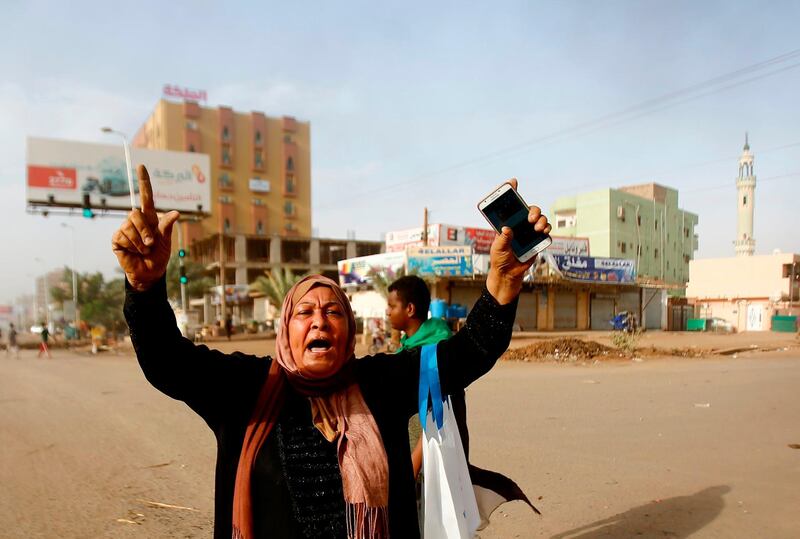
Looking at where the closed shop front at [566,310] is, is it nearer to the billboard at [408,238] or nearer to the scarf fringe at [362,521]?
the billboard at [408,238]

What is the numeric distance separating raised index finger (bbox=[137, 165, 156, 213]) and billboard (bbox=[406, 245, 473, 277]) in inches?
1083

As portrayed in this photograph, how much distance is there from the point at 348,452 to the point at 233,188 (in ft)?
217

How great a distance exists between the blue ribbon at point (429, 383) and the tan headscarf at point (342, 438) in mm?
218

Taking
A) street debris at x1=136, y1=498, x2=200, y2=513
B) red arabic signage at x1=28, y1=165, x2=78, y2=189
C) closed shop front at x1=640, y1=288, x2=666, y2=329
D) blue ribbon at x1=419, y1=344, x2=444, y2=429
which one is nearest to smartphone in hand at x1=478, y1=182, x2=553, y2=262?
blue ribbon at x1=419, y1=344, x2=444, y2=429

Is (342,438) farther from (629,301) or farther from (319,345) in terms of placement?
(629,301)

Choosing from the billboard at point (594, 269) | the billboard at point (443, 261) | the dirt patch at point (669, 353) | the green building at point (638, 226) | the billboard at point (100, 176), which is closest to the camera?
the dirt patch at point (669, 353)

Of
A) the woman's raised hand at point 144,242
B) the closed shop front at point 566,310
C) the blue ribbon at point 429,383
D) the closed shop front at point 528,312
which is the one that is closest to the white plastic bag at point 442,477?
the blue ribbon at point 429,383

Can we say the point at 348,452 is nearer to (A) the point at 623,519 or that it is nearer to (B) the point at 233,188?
(A) the point at 623,519

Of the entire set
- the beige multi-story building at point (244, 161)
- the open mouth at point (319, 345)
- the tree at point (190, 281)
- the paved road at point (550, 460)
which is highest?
the beige multi-story building at point (244, 161)

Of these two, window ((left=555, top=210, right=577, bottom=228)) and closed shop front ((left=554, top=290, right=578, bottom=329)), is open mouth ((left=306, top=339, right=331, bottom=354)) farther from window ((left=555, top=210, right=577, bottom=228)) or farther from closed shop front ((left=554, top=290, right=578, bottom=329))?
window ((left=555, top=210, right=577, bottom=228))

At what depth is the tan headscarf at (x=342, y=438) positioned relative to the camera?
174 centimetres

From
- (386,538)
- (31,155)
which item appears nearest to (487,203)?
(386,538)

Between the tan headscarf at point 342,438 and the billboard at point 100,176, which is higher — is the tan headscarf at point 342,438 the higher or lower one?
the lower one

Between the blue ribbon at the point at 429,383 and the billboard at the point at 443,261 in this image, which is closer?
the blue ribbon at the point at 429,383
